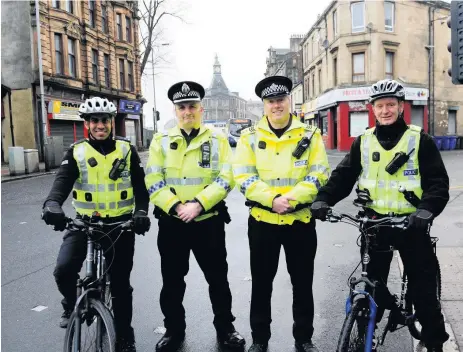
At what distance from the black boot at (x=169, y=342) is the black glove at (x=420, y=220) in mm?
2188

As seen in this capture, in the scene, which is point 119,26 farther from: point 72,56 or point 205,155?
point 205,155

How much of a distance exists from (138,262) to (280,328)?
2770 mm

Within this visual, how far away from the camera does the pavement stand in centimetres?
399

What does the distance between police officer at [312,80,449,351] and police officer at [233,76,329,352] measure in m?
0.34

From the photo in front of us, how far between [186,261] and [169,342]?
0.69 meters

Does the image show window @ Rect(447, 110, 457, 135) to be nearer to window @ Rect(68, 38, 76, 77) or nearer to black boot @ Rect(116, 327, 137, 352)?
window @ Rect(68, 38, 76, 77)

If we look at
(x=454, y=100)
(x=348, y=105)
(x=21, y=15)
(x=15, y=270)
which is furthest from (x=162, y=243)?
(x=454, y=100)

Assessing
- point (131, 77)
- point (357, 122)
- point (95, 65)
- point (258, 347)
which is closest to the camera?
point (258, 347)

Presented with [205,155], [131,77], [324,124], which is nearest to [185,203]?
[205,155]

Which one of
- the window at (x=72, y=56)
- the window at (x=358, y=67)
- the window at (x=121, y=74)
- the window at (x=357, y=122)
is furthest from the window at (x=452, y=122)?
the window at (x=72, y=56)

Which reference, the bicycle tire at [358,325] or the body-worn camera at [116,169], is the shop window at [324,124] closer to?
the body-worn camera at [116,169]

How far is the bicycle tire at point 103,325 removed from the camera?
9.41 feet

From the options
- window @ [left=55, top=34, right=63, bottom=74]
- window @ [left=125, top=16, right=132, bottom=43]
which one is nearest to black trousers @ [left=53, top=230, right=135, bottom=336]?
window @ [left=55, top=34, right=63, bottom=74]

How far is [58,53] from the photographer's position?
89.7ft
